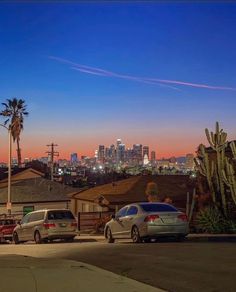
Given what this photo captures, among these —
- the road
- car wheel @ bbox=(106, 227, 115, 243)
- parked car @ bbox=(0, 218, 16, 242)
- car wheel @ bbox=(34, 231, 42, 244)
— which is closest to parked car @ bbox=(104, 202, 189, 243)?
car wheel @ bbox=(106, 227, 115, 243)

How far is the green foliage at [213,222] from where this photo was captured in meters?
21.8

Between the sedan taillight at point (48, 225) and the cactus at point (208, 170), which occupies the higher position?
the cactus at point (208, 170)

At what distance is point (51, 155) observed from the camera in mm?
86062

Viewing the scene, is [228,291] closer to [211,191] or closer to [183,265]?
[183,265]

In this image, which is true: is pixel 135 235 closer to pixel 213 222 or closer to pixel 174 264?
pixel 213 222

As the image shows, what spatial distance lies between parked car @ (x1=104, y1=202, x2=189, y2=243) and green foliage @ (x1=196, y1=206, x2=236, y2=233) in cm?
296

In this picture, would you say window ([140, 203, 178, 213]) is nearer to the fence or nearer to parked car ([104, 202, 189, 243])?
parked car ([104, 202, 189, 243])

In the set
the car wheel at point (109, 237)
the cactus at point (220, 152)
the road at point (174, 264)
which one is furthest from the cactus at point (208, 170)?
the road at point (174, 264)

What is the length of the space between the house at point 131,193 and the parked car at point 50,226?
871 centimetres

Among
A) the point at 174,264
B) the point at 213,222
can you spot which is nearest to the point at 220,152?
the point at 213,222

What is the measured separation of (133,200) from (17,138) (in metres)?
51.7

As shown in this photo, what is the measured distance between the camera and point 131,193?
3744 centimetres

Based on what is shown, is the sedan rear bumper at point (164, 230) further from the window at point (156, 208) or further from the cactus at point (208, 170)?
the cactus at point (208, 170)

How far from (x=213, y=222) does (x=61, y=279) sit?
42.5ft
